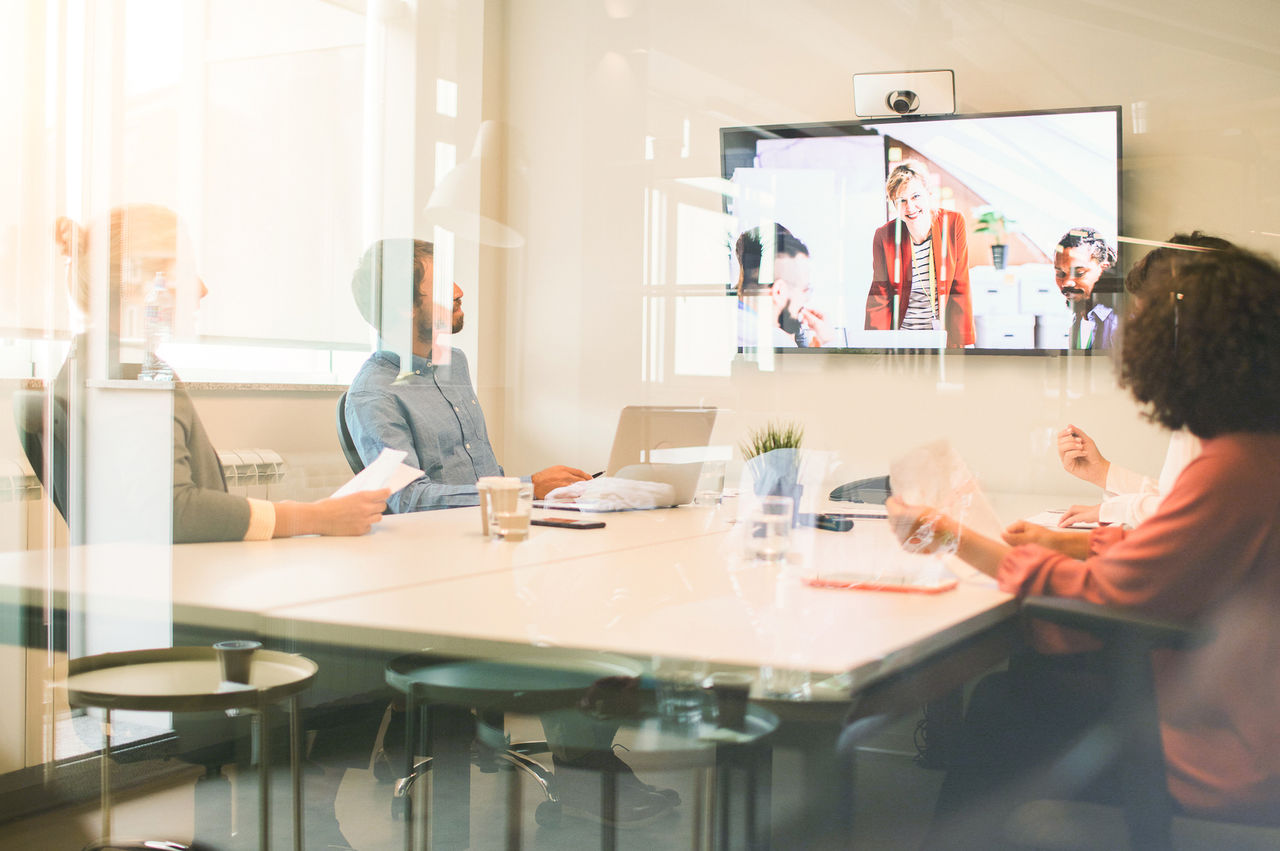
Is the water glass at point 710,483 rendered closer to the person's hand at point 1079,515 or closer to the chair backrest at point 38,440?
the person's hand at point 1079,515

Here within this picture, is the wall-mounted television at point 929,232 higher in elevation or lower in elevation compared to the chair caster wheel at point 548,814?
higher

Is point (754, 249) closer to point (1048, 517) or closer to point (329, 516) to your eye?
point (1048, 517)

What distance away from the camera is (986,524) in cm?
115

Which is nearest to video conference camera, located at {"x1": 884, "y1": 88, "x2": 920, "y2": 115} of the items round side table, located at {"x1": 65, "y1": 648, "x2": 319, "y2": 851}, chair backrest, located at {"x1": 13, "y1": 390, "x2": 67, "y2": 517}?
round side table, located at {"x1": 65, "y1": 648, "x2": 319, "y2": 851}

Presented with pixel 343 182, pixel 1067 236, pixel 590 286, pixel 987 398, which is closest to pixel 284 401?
pixel 343 182

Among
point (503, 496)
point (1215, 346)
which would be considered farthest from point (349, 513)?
point (1215, 346)

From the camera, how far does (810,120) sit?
4.23ft

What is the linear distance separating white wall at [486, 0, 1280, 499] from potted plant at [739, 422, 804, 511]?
22mm

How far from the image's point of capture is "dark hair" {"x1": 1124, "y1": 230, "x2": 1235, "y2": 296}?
1.11m

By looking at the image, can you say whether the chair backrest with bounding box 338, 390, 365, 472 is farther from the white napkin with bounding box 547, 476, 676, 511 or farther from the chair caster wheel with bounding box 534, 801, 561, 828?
the chair caster wheel with bounding box 534, 801, 561, 828

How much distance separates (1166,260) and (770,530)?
1.87 feet

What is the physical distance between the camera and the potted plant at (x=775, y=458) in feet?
4.23

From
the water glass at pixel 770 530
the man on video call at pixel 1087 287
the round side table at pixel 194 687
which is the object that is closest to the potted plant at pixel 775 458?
the water glass at pixel 770 530

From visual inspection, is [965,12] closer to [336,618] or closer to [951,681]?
[951,681]
